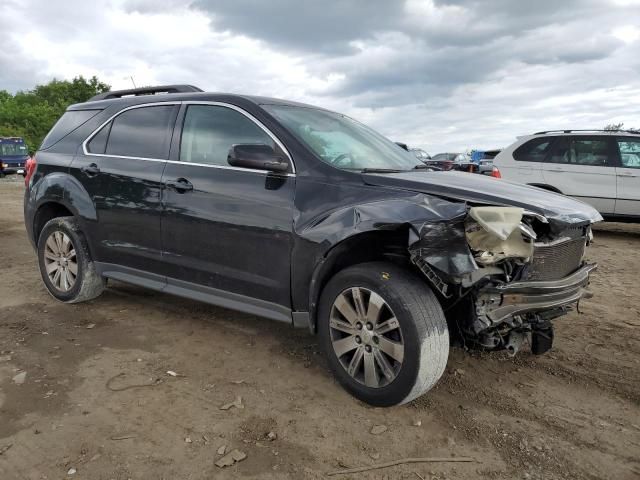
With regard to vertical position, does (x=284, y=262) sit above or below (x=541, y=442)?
above

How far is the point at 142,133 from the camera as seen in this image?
3.99 m

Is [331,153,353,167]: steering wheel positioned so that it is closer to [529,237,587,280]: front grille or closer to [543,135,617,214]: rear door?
[529,237,587,280]: front grille

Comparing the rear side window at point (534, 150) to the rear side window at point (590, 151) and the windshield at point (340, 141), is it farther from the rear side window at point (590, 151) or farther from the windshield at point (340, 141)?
the windshield at point (340, 141)

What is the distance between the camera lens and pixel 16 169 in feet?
85.0

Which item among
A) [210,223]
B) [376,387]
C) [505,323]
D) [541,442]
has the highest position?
[210,223]

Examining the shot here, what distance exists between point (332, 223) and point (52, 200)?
9.61ft

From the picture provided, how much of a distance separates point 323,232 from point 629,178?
751 centimetres

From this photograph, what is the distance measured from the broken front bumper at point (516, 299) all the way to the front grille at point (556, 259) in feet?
0.23

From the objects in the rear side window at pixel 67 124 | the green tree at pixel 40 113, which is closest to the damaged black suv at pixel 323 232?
→ the rear side window at pixel 67 124

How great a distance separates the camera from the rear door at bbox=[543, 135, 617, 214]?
8.43 meters

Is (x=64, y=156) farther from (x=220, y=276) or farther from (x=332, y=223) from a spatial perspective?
(x=332, y=223)

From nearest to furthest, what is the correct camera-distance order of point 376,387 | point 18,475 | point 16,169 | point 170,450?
point 18,475 < point 170,450 < point 376,387 < point 16,169

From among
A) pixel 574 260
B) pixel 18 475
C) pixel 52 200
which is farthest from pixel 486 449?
pixel 52 200

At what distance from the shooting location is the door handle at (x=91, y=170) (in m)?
4.14
